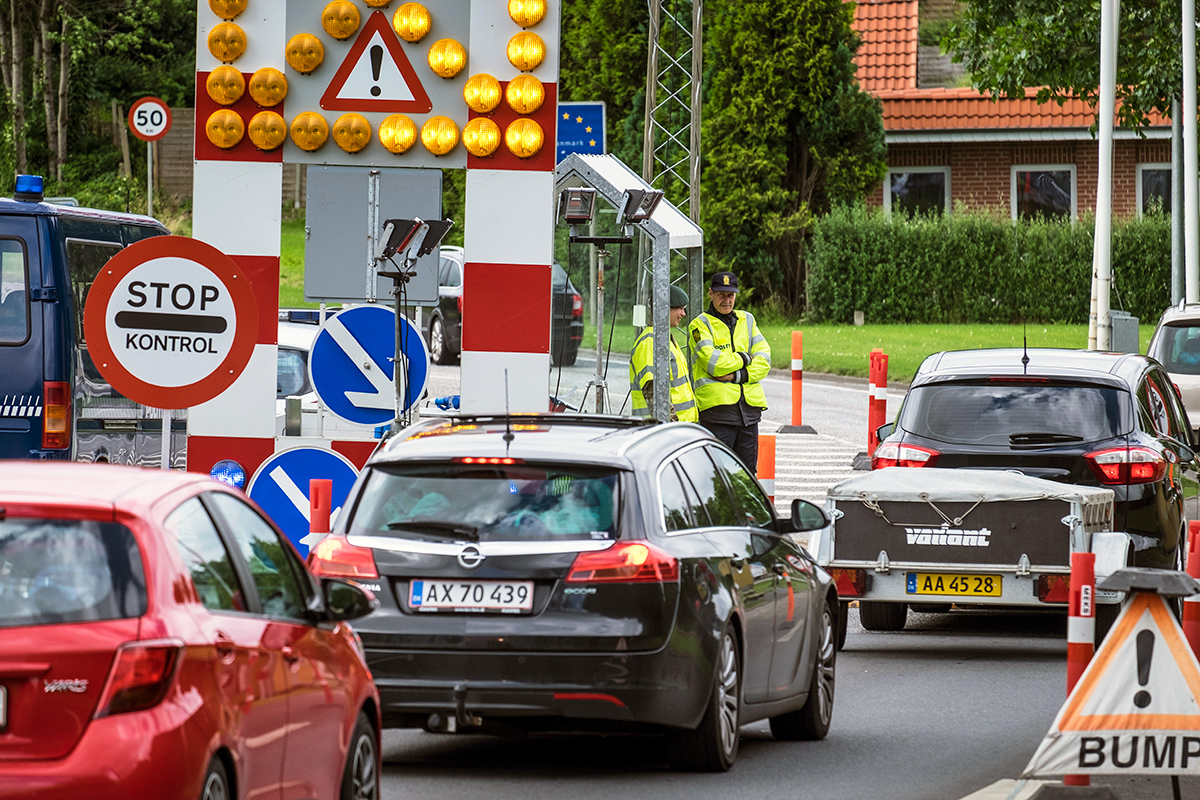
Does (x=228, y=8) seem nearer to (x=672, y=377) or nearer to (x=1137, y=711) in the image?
(x=672, y=377)

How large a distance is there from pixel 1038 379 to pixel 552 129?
3.35 metres

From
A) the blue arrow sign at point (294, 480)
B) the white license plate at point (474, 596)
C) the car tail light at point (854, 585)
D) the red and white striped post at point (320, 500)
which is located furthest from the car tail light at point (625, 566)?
the car tail light at point (854, 585)

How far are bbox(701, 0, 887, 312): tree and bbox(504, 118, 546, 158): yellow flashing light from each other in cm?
3328

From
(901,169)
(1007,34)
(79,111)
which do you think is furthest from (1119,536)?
(79,111)

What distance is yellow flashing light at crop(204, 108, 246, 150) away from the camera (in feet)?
36.5

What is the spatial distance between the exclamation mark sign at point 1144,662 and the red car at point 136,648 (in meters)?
2.93

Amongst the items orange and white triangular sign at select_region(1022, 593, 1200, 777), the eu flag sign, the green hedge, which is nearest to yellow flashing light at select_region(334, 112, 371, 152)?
orange and white triangular sign at select_region(1022, 593, 1200, 777)

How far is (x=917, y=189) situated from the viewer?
48.9m

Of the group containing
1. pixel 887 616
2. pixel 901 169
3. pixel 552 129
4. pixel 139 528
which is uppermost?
pixel 901 169

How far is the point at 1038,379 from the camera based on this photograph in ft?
40.1

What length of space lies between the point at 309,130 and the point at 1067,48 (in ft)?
70.5

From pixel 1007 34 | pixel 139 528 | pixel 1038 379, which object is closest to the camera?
pixel 139 528

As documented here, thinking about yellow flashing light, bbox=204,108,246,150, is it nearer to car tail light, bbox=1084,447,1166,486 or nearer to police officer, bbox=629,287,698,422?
police officer, bbox=629,287,698,422

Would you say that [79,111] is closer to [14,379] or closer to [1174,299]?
[1174,299]
